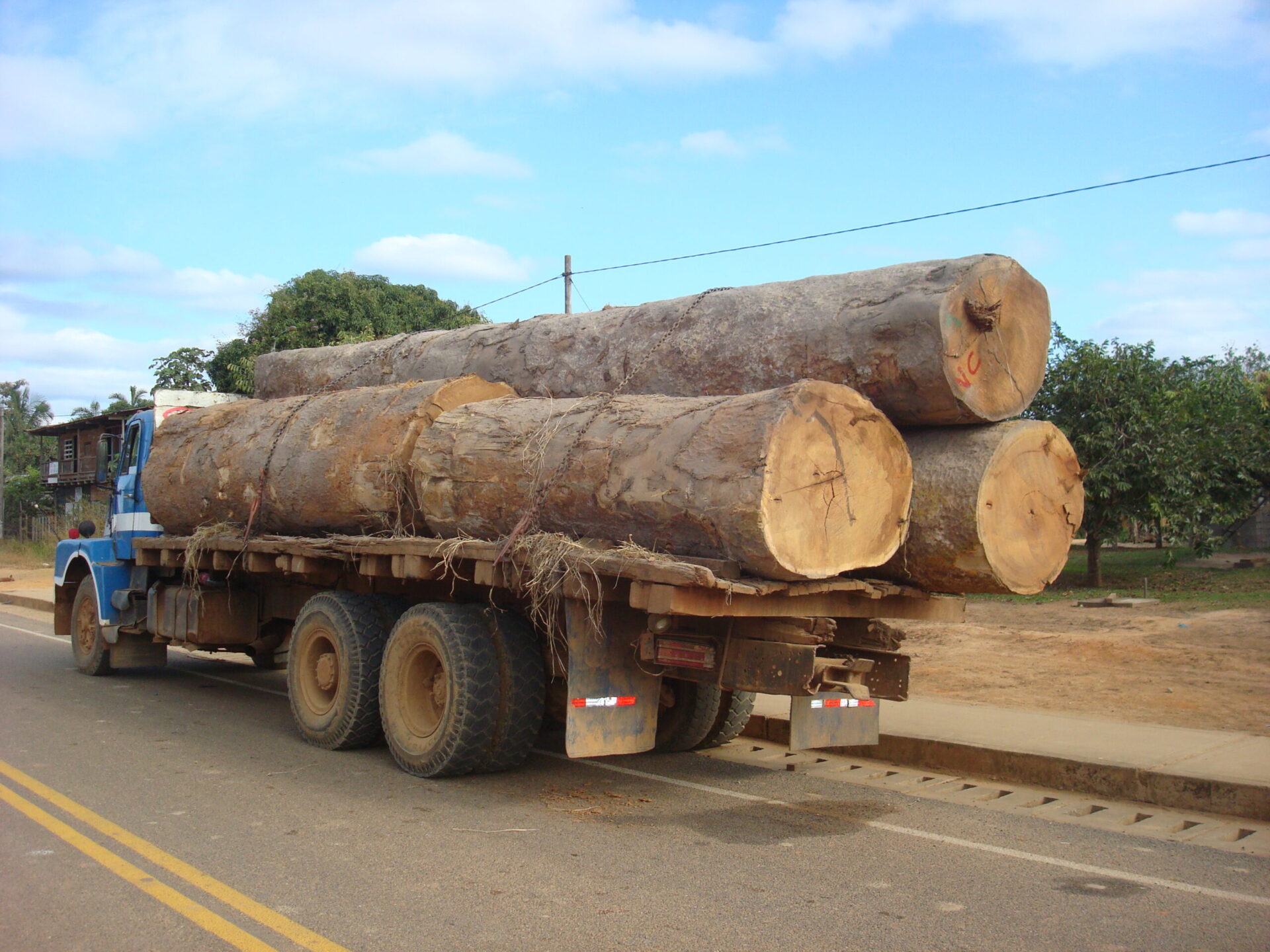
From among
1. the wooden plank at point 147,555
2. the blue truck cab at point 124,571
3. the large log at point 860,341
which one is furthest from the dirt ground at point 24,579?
the large log at point 860,341

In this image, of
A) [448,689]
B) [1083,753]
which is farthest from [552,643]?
[1083,753]

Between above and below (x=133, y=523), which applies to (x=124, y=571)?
below

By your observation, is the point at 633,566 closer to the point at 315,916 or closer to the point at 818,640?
the point at 818,640

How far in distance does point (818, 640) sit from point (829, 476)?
1.02 m

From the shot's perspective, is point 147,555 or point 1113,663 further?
point 1113,663

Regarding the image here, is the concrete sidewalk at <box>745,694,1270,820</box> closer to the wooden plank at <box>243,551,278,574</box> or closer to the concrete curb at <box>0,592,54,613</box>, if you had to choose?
the wooden plank at <box>243,551,278,574</box>

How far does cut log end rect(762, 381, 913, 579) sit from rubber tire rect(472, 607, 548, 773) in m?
2.17

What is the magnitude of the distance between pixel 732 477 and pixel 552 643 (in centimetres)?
175

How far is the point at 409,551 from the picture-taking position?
6.98 meters

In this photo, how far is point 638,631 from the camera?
633 cm

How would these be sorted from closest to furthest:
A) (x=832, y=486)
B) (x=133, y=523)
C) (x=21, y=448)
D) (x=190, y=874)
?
(x=190, y=874) → (x=832, y=486) → (x=133, y=523) → (x=21, y=448)

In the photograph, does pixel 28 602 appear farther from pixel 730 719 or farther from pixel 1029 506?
pixel 1029 506

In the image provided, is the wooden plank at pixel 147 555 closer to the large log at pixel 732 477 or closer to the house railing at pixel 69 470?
the large log at pixel 732 477

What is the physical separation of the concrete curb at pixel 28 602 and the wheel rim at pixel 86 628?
948cm
